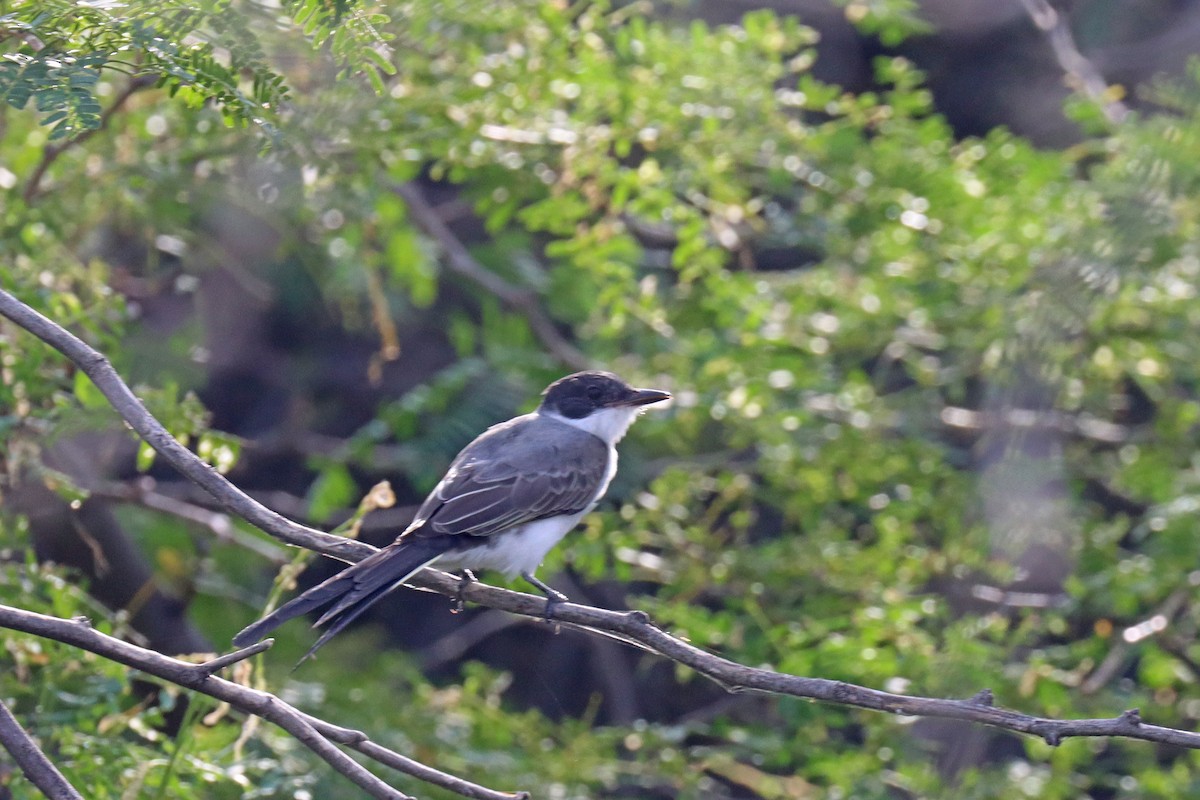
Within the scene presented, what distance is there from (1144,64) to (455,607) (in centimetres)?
528

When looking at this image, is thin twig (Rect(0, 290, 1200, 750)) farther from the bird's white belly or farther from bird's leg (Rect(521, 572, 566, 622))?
the bird's white belly

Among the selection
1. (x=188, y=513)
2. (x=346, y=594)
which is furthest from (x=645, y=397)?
(x=188, y=513)

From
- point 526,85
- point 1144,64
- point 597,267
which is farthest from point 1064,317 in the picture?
point 1144,64

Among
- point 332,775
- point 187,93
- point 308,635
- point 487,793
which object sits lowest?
point 308,635

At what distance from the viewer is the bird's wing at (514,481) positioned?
3711 millimetres

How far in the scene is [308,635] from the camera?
5.40 m

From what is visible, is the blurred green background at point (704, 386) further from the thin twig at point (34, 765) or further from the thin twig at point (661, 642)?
the thin twig at point (34, 765)

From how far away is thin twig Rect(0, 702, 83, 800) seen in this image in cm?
233

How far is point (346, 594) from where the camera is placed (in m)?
2.88

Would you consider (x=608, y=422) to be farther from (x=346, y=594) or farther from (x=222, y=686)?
(x=222, y=686)

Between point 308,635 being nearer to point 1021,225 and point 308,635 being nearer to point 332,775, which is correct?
point 332,775

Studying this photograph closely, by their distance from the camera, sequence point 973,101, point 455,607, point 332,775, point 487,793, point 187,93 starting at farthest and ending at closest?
1. point 973,101
2. point 332,775
3. point 455,607
4. point 187,93
5. point 487,793

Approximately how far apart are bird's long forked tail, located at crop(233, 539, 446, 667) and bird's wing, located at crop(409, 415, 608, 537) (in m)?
0.44

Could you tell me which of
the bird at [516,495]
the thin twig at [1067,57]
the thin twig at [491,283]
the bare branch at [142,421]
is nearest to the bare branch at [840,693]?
the bird at [516,495]
